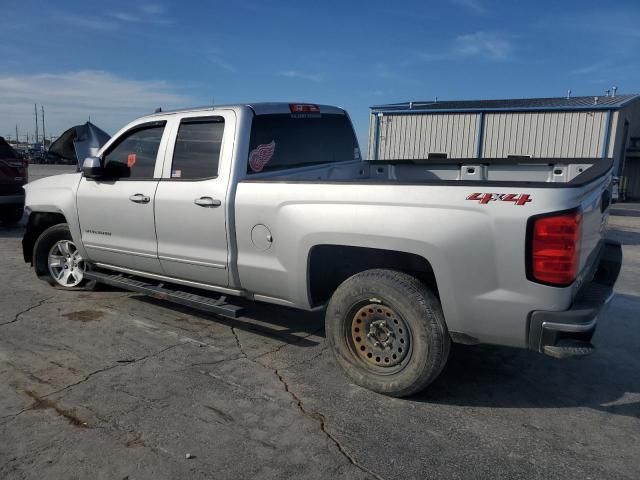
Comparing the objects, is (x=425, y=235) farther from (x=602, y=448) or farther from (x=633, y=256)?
(x=633, y=256)

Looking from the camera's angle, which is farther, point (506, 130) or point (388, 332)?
point (506, 130)

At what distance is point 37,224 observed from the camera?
19.5ft

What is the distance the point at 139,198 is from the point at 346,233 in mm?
2250

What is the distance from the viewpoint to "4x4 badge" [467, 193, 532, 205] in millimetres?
2818

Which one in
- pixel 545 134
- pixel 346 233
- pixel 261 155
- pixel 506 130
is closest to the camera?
pixel 346 233

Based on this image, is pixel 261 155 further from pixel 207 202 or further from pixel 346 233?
pixel 346 233

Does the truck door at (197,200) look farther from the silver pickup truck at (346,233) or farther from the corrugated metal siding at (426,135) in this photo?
the corrugated metal siding at (426,135)

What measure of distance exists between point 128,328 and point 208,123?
207 cm

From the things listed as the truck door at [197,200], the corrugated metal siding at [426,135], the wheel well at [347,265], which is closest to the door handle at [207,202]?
the truck door at [197,200]

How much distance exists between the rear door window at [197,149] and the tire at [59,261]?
209 centimetres

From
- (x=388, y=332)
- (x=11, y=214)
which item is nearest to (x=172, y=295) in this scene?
(x=388, y=332)

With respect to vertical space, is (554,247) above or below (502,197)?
below

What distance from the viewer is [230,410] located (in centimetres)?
330

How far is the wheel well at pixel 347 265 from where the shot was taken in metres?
3.54
